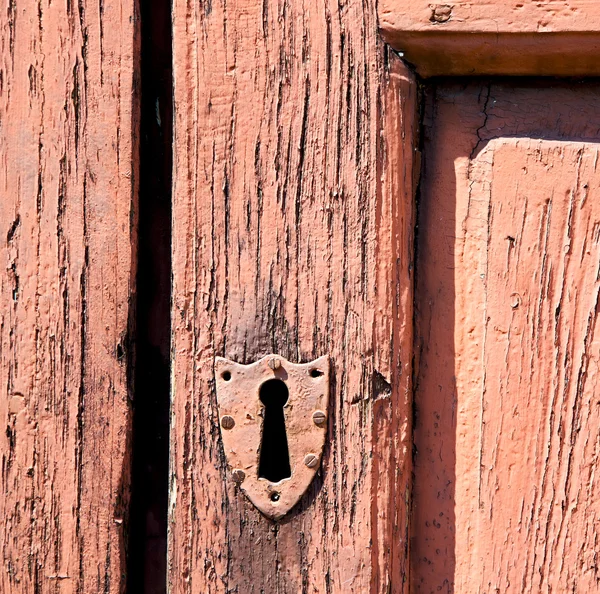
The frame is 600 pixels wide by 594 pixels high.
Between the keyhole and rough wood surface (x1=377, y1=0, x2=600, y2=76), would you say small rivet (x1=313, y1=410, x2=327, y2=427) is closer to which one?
the keyhole

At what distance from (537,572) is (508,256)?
307mm

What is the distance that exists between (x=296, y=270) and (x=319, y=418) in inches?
5.7

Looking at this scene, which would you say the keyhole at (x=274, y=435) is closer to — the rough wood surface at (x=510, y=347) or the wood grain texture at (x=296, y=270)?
the wood grain texture at (x=296, y=270)

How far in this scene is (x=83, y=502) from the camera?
2.21 feet

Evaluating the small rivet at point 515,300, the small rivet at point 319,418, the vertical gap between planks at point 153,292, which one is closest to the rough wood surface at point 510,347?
the small rivet at point 515,300

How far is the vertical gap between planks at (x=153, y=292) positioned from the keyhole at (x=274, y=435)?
123mm

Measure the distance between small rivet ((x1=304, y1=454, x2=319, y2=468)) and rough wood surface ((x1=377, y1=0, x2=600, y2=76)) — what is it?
401 millimetres

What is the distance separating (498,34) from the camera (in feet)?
2.06

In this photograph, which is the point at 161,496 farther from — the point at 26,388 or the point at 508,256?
the point at 508,256

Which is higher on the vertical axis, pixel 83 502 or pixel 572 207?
pixel 572 207

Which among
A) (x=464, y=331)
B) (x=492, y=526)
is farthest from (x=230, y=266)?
(x=492, y=526)

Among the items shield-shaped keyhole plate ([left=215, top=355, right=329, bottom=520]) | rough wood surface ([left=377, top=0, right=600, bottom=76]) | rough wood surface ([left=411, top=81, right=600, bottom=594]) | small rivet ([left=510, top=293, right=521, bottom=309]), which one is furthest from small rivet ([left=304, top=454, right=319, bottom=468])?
rough wood surface ([left=377, top=0, right=600, bottom=76])

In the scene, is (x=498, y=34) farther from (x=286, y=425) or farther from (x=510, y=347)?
(x=286, y=425)

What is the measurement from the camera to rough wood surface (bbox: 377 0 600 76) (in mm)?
617
